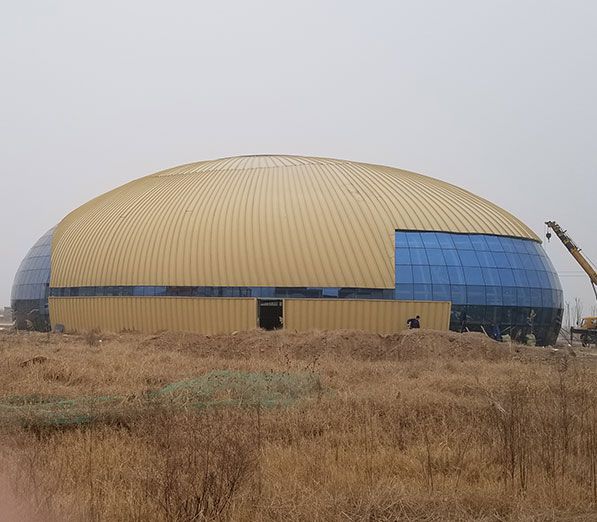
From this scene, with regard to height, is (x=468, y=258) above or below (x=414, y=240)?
below

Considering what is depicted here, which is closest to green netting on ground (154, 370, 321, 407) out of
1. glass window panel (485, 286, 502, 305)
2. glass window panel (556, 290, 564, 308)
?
glass window panel (485, 286, 502, 305)

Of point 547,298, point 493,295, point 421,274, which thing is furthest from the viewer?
point 547,298

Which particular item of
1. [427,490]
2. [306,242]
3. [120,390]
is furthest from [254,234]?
[427,490]

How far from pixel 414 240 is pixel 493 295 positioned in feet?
15.5

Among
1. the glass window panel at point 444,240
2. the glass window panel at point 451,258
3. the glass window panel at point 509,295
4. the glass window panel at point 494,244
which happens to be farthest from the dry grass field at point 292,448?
the glass window panel at point 494,244

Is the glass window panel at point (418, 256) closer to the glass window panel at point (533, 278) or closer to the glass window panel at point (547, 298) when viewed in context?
the glass window panel at point (533, 278)

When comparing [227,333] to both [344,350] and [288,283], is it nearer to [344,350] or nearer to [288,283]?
[288,283]

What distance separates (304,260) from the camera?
3438 cm

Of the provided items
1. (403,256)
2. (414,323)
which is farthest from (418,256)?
(414,323)

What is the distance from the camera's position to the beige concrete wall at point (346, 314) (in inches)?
1332

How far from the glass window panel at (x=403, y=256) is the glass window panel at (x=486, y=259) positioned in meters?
4.03

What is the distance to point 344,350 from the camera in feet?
92.7

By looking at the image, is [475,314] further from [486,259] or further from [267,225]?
[267,225]

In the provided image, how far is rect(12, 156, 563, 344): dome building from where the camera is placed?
1348 inches
